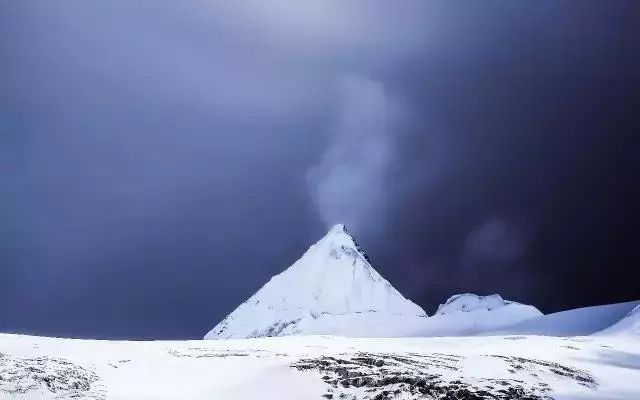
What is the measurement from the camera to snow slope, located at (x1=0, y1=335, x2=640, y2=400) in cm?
3234

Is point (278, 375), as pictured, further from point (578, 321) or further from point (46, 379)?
point (578, 321)

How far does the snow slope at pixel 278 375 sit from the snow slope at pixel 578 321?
302ft

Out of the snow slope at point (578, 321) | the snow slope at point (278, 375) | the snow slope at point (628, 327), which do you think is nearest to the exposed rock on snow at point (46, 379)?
the snow slope at point (278, 375)

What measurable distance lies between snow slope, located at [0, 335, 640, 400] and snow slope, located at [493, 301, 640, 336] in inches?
3619

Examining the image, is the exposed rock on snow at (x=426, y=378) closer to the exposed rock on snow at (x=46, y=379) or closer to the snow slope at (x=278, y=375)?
the snow slope at (x=278, y=375)

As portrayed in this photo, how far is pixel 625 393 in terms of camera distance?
3759 cm

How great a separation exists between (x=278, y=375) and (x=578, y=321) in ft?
408

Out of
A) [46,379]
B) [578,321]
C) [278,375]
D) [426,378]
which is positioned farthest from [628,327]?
[46,379]

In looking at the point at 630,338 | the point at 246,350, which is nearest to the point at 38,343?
the point at 246,350

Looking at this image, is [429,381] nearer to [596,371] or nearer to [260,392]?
[260,392]

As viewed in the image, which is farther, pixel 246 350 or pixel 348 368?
pixel 246 350

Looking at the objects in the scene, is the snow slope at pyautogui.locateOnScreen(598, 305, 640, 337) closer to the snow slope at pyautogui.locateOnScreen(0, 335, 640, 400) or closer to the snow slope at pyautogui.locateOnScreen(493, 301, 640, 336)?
the snow slope at pyautogui.locateOnScreen(493, 301, 640, 336)

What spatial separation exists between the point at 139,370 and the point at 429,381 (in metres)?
19.4

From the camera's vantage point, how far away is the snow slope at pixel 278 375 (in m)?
32.3
